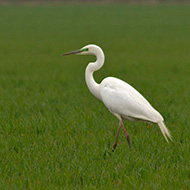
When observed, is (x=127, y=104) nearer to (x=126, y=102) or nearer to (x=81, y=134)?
(x=126, y=102)

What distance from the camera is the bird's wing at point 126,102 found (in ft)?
18.5

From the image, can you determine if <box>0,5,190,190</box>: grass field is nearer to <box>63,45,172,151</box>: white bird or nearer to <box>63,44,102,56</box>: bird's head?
<box>63,45,172,151</box>: white bird

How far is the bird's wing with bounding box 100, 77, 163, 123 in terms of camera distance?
5.62 m

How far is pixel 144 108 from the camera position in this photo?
5641 millimetres

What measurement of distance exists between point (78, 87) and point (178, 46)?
12035 millimetres

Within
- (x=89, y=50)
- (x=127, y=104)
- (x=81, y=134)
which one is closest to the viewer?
(x=127, y=104)

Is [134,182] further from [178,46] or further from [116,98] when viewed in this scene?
[178,46]

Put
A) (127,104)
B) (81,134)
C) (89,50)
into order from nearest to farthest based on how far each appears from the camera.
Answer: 1. (127,104)
2. (89,50)
3. (81,134)

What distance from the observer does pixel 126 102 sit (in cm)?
571

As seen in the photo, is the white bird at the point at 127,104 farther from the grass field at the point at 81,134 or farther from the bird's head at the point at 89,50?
the bird's head at the point at 89,50

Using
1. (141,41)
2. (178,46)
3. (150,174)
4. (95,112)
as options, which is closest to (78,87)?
(95,112)

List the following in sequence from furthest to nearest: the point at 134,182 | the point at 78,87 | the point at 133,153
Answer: the point at 78,87, the point at 133,153, the point at 134,182

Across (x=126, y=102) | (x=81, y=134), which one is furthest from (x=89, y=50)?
(x=81, y=134)

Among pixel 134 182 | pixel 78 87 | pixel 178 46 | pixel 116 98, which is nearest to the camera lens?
pixel 134 182
